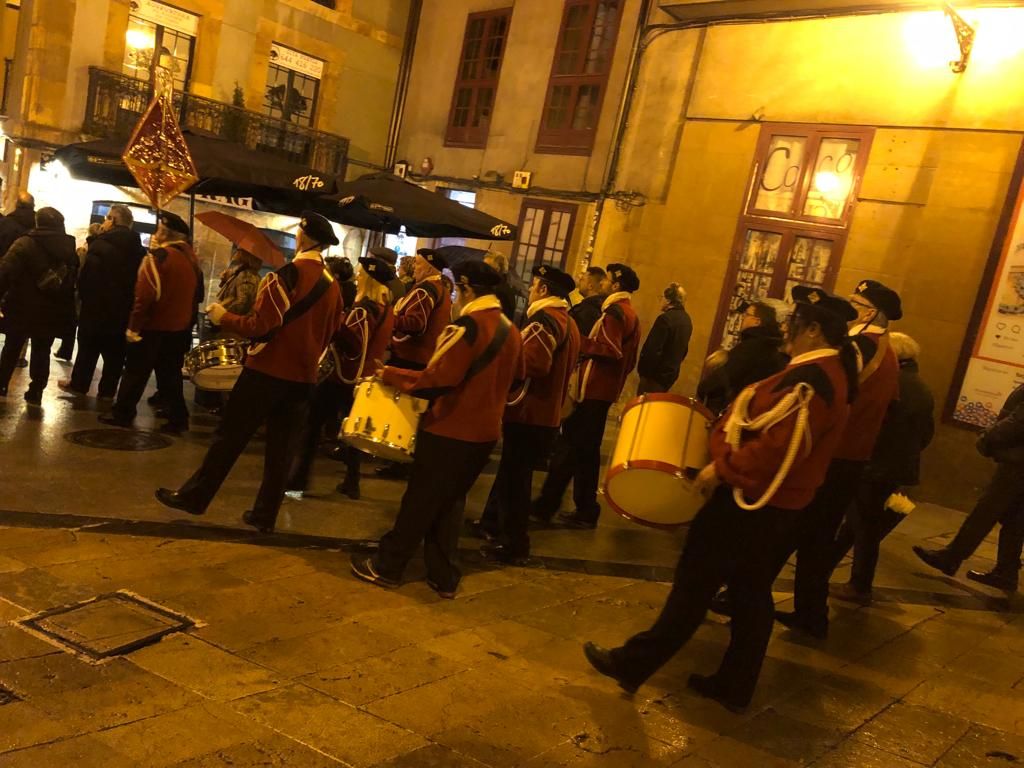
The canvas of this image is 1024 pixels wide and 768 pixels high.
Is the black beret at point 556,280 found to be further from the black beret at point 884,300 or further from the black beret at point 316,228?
the black beret at point 884,300

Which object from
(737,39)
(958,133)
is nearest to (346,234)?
(737,39)

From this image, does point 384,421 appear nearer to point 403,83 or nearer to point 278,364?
point 278,364

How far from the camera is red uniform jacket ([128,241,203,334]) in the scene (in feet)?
24.7

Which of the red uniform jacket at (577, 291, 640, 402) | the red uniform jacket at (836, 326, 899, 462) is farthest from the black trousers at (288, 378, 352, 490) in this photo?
the red uniform jacket at (836, 326, 899, 462)

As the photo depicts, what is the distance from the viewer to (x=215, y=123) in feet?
57.7

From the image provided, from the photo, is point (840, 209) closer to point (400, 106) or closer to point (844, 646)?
point (844, 646)

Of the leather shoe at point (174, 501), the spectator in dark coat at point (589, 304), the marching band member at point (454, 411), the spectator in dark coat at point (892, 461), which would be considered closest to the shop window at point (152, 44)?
the spectator in dark coat at point (589, 304)

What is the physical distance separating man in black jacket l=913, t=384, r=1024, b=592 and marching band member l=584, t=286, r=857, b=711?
335 cm

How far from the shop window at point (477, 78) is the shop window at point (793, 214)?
21.4 ft

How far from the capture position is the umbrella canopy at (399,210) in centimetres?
939

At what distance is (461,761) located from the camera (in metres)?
3.37

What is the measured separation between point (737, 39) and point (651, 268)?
Result: 131 inches

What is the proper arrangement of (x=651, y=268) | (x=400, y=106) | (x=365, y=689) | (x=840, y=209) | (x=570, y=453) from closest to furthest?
(x=365, y=689)
(x=570, y=453)
(x=840, y=209)
(x=651, y=268)
(x=400, y=106)

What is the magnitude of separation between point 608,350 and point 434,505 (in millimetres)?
2371
